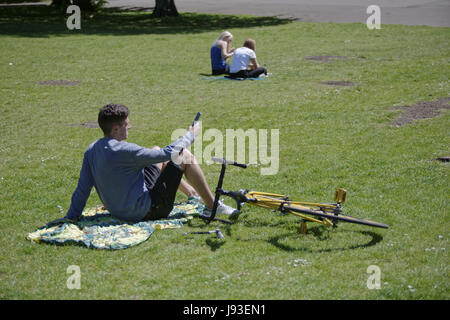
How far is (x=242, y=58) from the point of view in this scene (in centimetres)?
1401

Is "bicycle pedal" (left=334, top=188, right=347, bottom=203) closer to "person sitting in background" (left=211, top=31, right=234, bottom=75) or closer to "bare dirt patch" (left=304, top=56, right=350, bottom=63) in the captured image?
"person sitting in background" (left=211, top=31, right=234, bottom=75)

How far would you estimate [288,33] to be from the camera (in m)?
22.2

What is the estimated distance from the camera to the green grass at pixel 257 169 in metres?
4.79

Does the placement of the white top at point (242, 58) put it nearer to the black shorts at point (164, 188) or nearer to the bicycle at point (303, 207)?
the bicycle at point (303, 207)

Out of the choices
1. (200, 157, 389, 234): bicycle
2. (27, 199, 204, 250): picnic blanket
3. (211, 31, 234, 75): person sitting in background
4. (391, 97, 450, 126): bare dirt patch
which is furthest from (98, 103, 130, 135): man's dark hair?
(211, 31, 234, 75): person sitting in background

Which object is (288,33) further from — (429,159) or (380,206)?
(380,206)

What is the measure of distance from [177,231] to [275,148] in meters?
3.42

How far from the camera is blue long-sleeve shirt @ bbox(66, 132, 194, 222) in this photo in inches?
215

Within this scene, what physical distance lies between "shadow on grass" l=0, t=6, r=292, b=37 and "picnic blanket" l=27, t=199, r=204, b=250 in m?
18.5

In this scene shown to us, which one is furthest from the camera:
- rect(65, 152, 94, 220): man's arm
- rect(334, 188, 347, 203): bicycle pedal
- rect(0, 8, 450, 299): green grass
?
rect(65, 152, 94, 220): man's arm

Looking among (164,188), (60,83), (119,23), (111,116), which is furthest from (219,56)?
(119,23)

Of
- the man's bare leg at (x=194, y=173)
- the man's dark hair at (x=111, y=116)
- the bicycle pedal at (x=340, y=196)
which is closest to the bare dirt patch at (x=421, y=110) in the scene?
the bicycle pedal at (x=340, y=196)

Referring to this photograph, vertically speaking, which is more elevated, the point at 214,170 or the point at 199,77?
the point at 199,77
